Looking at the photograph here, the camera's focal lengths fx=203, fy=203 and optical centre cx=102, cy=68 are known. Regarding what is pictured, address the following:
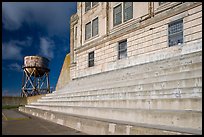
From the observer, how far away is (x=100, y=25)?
67.4 ft

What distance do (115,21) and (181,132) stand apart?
15.7 m

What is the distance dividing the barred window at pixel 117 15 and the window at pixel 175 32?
583 cm

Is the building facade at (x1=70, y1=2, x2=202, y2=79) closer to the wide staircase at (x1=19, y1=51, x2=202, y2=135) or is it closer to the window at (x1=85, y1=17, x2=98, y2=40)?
the window at (x1=85, y1=17, x2=98, y2=40)

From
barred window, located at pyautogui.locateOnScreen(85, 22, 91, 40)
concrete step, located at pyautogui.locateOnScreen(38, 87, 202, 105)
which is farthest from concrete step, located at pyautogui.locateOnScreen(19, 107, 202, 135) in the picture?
barred window, located at pyautogui.locateOnScreen(85, 22, 91, 40)

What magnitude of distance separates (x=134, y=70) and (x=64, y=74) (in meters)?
15.0

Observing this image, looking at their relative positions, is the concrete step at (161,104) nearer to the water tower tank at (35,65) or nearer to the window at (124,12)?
the window at (124,12)

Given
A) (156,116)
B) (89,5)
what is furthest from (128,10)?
(156,116)

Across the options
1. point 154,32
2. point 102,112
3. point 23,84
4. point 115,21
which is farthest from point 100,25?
point 23,84

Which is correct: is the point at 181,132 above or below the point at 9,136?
above

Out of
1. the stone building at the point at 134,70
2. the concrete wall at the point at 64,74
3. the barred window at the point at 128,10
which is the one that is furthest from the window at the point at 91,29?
the concrete wall at the point at 64,74

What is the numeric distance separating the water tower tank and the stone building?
15.8 m

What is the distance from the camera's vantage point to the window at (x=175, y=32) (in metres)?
13.0

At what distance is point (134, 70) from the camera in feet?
45.4

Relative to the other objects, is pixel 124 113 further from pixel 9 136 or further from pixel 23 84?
pixel 23 84
